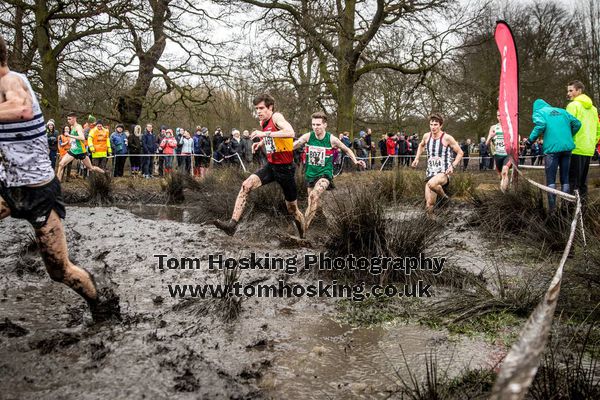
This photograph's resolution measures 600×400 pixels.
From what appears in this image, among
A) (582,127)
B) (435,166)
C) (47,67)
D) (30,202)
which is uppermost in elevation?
(47,67)

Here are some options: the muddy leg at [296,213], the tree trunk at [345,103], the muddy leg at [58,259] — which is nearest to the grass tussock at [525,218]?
the muddy leg at [296,213]

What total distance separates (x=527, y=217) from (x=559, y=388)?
16.2ft

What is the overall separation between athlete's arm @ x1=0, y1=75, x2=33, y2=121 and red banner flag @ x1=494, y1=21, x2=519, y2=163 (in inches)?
139

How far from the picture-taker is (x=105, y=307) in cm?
389

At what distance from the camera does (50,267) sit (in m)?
3.62

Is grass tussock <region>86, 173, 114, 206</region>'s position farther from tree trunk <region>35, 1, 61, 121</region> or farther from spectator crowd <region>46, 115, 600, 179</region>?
tree trunk <region>35, 1, 61, 121</region>

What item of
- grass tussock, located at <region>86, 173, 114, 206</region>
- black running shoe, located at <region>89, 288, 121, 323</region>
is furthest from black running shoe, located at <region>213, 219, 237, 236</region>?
grass tussock, located at <region>86, 173, 114, 206</region>

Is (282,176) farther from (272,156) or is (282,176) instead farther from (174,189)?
(174,189)

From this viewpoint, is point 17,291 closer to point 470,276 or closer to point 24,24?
point 470,276

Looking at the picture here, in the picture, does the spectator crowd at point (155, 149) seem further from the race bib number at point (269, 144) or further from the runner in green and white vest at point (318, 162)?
the race bib number at point (269, 144)

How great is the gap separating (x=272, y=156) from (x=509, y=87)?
11.3ft

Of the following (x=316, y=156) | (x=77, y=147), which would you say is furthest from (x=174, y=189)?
(x=316, y=156)

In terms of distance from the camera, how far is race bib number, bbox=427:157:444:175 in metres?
8.35

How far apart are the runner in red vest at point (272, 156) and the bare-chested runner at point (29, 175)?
2.89 metres
